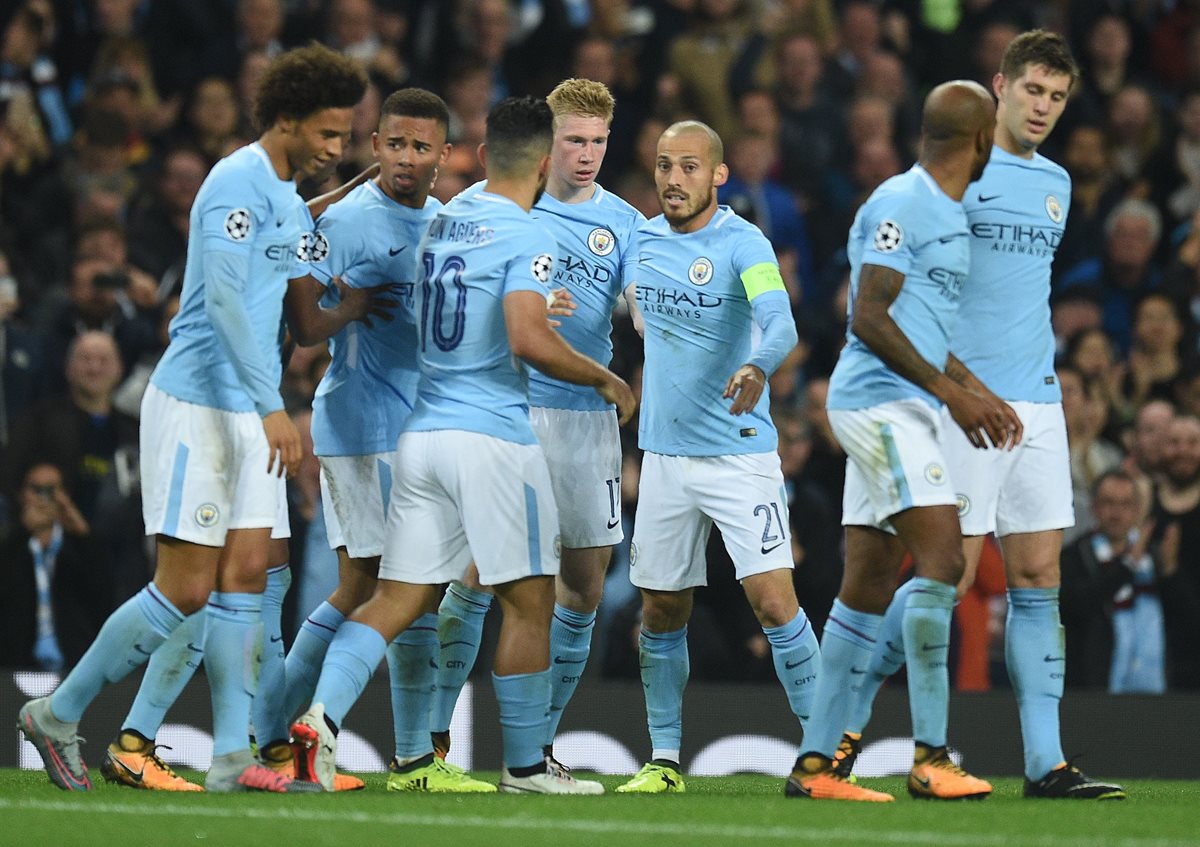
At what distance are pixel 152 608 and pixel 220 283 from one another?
3.71ft

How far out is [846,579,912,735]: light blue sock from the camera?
22.5ft

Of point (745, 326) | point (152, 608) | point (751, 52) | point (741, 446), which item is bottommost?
point (152, 608)

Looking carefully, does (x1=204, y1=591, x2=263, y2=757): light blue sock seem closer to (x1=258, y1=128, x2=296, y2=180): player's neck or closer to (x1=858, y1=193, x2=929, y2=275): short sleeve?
(x1=258, y1=128, x2=296, y2=180): player's neck

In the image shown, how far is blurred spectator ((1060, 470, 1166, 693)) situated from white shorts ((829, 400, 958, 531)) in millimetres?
3707

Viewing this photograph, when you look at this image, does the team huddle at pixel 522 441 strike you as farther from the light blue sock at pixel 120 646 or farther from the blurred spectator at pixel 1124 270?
the blurred spectator at pixel 1124 270

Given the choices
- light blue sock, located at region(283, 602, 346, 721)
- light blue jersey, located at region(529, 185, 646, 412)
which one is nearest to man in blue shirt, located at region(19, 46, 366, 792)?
light blue sock, located at region(283, 602, 346, 721)

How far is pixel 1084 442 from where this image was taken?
1120 cm

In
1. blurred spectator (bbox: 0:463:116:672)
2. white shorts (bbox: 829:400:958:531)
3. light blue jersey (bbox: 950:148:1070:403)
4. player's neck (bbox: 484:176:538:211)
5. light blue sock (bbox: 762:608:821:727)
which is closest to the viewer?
white shorts (bbox: 829:400:958:531)

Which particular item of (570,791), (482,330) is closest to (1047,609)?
(570,791)

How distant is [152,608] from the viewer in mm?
6426

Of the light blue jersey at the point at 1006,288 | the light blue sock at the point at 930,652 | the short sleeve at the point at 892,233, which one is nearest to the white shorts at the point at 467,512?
the light blue sock at the point at 930,652

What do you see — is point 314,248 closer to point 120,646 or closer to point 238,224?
point 238,224

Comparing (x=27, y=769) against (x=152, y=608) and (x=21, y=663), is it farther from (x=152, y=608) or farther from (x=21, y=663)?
(x=152, y=608)

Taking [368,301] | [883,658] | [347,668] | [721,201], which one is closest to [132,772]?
[347,668]
